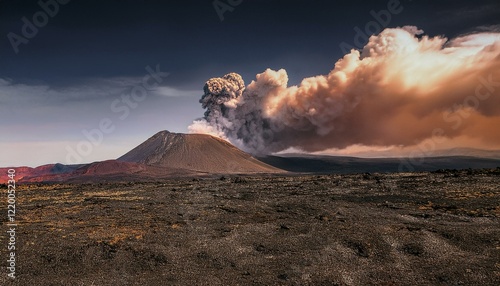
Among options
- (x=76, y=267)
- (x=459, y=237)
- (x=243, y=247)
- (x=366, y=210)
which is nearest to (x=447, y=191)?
(x=366, y=210)

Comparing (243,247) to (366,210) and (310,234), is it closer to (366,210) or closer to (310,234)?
(310,234)

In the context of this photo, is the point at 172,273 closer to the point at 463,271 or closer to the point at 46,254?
the point at 46,254

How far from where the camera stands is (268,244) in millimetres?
25391

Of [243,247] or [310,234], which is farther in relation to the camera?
[310,234]

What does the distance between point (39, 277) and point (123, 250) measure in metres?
5.56

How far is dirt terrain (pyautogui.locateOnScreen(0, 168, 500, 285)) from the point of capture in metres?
19.3

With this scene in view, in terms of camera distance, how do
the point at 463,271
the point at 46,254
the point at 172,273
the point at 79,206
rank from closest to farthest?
the point at 463,271 < the point at 172,273 < the point at 46,254 < the point at 79,206

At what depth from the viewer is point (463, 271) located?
18875mm

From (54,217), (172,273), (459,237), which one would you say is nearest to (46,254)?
(172,273)

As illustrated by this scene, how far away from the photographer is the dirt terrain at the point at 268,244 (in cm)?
1931

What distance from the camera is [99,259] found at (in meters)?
22.9

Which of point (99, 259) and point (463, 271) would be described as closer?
point (463, 271)

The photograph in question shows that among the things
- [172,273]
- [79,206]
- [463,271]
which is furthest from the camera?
[79,206]

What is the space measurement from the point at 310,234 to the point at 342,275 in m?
8.64
